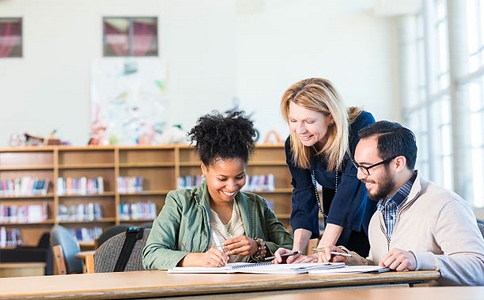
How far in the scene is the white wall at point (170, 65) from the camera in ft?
38.2

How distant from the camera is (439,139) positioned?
11.1 m

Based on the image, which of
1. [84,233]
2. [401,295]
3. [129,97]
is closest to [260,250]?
[401,295]

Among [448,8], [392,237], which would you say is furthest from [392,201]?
[448,8]

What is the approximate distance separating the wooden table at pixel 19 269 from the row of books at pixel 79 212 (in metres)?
1.93

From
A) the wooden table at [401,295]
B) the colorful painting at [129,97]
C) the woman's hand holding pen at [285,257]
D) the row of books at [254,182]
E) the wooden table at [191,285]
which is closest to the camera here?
the wooden table at [401,295]

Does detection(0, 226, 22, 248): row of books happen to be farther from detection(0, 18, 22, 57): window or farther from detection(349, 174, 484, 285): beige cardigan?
detection(349, 174, 484, 285): beige cardigan

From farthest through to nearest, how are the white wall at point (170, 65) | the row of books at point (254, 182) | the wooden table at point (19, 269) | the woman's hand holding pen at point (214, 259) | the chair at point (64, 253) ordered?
the white wall at point (170, 65)
the row of books at point (254, 182)
the wooden table at point (19, 269)
the chair at point (64, 253)
the woman's hand holding pen at point (214, 259)

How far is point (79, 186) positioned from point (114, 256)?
7406mm

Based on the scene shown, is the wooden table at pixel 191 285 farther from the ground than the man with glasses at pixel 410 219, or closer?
closer

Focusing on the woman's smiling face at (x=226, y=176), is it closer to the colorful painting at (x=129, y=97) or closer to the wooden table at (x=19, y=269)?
the wooden table at (x=19, y=269)

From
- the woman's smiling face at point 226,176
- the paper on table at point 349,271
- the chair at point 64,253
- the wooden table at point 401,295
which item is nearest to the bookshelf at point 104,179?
the chair at point 64,253

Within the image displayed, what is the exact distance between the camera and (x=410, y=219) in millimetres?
2523

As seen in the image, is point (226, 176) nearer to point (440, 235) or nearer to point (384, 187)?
point (384, 187)

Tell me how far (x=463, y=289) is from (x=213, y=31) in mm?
10407
